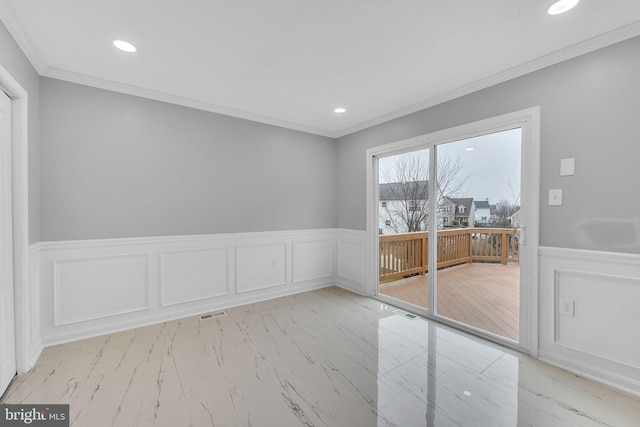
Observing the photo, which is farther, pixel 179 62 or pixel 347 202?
pixel 347 202

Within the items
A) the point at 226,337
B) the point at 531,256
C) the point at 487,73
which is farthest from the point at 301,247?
the point at 487,73

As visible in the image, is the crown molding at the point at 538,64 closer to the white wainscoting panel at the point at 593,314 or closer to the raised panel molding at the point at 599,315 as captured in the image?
the white wainscoting panel at the point at 593,314

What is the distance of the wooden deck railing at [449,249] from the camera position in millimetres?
2689

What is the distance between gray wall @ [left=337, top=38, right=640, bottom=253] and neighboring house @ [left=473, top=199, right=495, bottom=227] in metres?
0.49

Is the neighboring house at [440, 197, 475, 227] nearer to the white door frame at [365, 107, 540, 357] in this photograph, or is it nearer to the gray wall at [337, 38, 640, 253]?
the white door frame at [365, 107, 540, 357]

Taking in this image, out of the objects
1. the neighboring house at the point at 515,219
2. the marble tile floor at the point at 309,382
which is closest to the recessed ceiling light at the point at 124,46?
the marble tile floor at the point at 309,382

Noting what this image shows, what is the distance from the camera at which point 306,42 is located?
82.7 inches

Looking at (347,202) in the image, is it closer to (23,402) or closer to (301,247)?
(301,247)

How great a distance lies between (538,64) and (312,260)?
3.50 m

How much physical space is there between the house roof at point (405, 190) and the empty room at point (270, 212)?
0.10 feet

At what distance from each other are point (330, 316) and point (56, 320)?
2.72 metres

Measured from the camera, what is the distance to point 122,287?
2896 millimetres

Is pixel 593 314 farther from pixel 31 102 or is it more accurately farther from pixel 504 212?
pixel 31 102

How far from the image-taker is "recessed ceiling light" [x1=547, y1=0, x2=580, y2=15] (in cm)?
169
